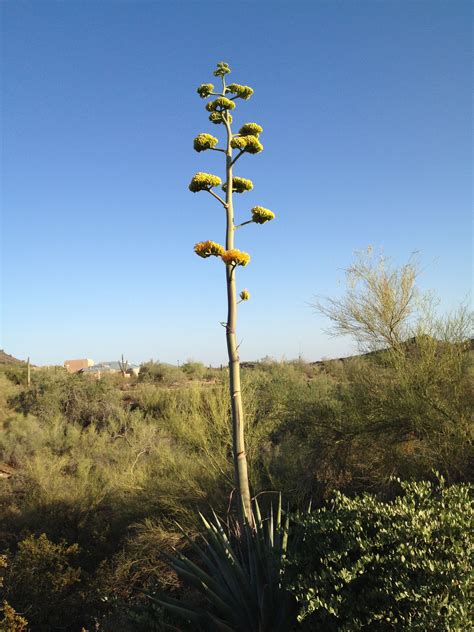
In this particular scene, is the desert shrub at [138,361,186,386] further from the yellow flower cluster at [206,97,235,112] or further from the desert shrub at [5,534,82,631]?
the yellow flower cluster at [206,97,235,112]

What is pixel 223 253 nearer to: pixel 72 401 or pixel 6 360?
pixel 72 401

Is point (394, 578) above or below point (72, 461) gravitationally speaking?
above

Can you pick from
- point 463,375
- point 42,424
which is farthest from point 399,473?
point 42,424

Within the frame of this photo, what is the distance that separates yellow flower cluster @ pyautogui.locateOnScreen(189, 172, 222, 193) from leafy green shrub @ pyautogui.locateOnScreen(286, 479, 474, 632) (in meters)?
2.85

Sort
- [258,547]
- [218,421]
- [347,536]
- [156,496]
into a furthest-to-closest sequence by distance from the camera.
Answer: [218,421]
[156,496]
[258,547]
[347,536]

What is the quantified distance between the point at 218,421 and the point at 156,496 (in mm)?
1688

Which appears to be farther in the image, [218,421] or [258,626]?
[218,421]

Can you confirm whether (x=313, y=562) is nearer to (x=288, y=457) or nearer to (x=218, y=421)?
(x=288, y=457)

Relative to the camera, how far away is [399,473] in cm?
614

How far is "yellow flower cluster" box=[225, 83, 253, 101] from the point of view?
181 inches

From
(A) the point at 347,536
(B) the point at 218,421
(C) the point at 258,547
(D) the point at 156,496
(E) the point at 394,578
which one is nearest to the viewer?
(E) the point at 394,578

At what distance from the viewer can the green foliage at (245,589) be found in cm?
309

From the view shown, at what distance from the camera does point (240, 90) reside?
4.61 meters

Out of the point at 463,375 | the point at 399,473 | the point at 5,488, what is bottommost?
the point at 5,488
